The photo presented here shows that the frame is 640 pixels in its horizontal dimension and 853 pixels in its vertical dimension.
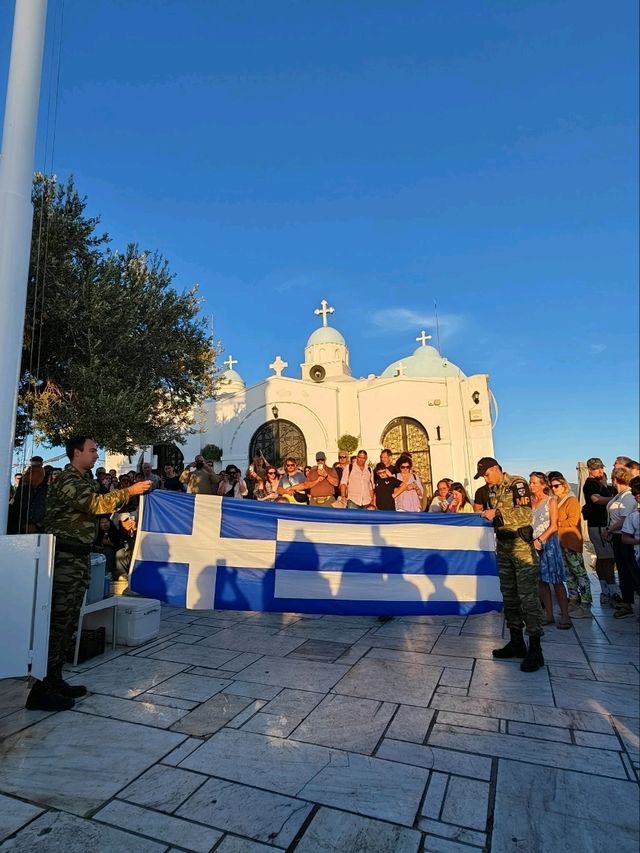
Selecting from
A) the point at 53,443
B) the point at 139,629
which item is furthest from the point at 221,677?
the point at 53,443

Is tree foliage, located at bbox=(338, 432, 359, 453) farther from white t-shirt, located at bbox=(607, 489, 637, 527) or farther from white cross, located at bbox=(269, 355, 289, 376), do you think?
white t-shirt, located at bbox=(607, 489, 637, 527)

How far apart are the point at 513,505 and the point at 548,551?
4.94 ft

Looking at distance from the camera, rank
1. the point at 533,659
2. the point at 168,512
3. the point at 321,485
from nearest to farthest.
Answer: the point at 533,659
the point at 168,512
the point at 321,485

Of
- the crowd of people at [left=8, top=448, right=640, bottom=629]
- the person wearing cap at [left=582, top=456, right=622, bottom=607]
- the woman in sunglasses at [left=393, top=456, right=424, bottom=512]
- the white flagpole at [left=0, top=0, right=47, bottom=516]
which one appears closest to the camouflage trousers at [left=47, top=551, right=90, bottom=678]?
the white flagpole at [left=0, top=0, right=47, bottom=516]

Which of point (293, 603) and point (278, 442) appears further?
point (278, 442)

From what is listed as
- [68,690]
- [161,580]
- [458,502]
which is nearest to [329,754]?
[68,690]

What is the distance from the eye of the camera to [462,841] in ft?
6.77

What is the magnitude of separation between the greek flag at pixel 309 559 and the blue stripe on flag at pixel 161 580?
0.4 inches

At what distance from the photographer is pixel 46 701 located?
336cm

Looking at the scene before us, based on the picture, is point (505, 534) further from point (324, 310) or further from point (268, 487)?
point (324, 310)

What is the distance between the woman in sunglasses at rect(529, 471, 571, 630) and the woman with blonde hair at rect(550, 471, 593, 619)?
61 centimetres

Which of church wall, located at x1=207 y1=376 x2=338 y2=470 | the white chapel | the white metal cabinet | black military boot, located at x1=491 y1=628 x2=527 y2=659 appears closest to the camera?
the white metal cabinet

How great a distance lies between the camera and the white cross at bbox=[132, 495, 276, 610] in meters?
5.16

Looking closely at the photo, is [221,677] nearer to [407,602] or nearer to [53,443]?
[407,602]
